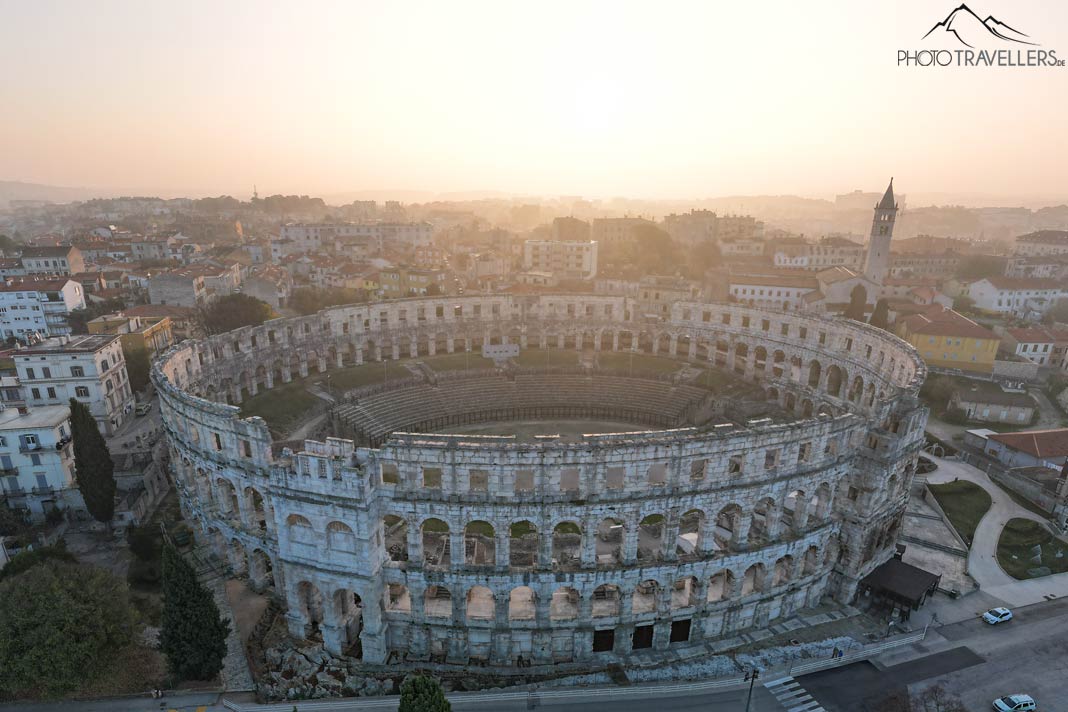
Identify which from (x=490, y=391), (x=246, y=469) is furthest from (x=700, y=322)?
(x=246, y=469)

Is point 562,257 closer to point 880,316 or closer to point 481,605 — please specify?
point 880,316

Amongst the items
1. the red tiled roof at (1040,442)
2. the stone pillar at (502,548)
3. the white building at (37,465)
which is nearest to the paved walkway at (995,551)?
the red tiled roof at (1040,442)

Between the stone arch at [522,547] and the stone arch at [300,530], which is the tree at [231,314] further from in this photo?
the stone arch at [300,530]

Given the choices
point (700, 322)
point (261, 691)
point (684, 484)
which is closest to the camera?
point (261, 691)

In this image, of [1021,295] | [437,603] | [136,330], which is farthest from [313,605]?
[1021,295]

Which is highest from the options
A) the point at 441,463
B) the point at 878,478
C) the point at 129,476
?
the point at 441,463

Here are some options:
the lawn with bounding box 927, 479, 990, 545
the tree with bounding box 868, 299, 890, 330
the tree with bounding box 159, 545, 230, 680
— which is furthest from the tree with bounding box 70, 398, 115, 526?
the tree with bounding box 868, 299, 890, 330

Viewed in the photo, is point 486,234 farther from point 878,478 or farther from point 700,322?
point 878,478
